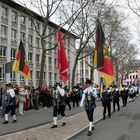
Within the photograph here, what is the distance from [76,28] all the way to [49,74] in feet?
78.1

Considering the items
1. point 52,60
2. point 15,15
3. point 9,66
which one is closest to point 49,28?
point 52,60

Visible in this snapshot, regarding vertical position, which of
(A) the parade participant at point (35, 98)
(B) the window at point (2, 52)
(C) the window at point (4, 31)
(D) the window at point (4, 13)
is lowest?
(A) the parade participant at point (35, 98)

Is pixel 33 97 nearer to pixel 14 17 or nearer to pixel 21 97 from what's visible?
pixel 21 97

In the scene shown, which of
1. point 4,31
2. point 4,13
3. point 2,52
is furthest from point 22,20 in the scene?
point 2,52

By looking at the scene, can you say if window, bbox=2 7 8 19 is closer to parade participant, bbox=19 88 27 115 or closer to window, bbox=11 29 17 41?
window, bbox=11 29 17 41

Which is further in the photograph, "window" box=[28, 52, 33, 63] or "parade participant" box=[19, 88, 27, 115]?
"window" box=[28, 52, 33, 63]

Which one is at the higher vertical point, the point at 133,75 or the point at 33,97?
the point at 133,75

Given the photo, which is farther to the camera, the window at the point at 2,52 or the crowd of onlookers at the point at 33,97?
the window at the point at 2,52

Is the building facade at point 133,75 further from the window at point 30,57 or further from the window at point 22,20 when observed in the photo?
the window at point 22,20

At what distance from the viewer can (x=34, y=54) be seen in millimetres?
59406

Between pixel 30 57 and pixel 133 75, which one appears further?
pixel 133 75

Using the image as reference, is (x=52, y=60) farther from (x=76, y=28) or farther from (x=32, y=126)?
(x=32, y=126)

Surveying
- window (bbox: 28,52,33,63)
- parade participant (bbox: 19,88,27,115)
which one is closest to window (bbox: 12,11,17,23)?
window (bbox: 28,52,33,63)

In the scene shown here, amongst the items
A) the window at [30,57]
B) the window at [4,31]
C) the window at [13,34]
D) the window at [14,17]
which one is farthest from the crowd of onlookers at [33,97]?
the window at [30,57]
